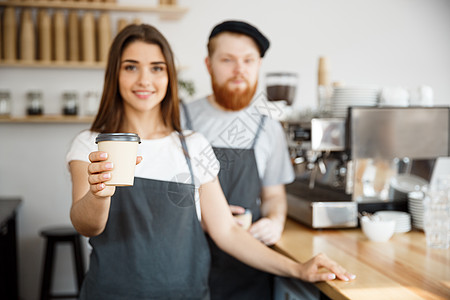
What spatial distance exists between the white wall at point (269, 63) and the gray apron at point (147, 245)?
2.19m

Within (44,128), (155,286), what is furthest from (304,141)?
(44,128)

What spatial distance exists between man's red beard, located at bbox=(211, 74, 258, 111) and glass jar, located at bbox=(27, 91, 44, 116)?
2.19 metres

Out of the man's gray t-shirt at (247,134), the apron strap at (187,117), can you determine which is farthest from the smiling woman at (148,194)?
the apron strap at (187,117)

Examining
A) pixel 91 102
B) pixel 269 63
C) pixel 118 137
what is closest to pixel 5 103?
pixel 91 102

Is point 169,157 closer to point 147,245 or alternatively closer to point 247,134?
point 147,245

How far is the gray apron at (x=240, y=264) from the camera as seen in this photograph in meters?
1.36

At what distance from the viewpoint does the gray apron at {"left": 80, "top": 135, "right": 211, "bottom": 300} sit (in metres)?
0.97

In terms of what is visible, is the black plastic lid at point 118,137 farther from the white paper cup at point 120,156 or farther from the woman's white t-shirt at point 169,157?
the woman's white t-shirt at point 169,157

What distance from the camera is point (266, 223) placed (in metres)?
1.59

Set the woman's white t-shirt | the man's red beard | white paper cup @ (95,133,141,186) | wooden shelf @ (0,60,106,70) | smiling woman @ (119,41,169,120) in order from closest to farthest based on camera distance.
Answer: white paper cup @ (95,133,141,186) → smiling woman @ (119,41,169,120) → the woman's white t-shirt → the man's red beard → wooden shelf @ (0,60,106,70)

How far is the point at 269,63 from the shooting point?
339 cm

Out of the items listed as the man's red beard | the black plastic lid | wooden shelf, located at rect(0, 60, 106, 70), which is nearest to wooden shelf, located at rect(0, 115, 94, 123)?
wooden shelf, located at rect(0, 60, 106, 70)

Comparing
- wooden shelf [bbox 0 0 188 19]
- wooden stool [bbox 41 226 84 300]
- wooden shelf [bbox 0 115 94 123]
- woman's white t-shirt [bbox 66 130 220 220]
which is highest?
wooden shelf [bbox 0 0 188 19]

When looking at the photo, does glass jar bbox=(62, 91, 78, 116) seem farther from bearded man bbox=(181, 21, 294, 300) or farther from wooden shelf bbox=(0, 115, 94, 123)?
bearded man bbox=(181, 21, 294, 300)
